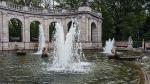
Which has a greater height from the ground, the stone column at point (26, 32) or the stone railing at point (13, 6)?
the stone railing at point (13, 6)

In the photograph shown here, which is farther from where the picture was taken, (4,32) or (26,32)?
(26,32)

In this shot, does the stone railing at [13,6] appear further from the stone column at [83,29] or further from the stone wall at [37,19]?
the stone column at [83,29]

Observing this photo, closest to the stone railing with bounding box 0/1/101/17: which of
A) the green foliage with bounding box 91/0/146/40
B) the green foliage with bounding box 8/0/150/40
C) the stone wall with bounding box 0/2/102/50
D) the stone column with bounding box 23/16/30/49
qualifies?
the stone wall with bounding box 0/2/102/50

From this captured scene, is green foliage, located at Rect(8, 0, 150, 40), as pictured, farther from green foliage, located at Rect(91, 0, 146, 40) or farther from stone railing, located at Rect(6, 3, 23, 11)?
stone railing, located at Rect(6, 3, 23, 11)

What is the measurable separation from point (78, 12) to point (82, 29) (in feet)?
9.37

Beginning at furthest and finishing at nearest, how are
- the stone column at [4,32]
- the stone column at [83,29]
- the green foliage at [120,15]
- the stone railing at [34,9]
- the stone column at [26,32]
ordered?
the green foliage at [120,15] → the stone column at [83,29] → the stone column at [26,32] → the stone railing at [34,9] → the stone column at [4,32]

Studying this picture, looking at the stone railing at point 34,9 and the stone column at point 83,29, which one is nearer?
the stone railing at point 34,9

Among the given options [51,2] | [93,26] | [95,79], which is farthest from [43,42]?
[95,79]

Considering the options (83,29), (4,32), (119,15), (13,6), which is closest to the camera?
(4,32)

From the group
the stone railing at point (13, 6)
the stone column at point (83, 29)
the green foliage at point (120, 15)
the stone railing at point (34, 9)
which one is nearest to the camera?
the stone railing at point (34, 9)

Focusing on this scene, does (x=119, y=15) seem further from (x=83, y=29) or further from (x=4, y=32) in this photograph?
(x=4, y=32)

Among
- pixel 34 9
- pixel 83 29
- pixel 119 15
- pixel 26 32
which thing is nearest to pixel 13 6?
pixel 26 32

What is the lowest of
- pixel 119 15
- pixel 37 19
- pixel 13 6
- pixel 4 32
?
pixel 4 32

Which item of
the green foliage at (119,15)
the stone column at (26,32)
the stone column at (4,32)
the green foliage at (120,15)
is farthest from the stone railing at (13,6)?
the green foliage at (119,15)
